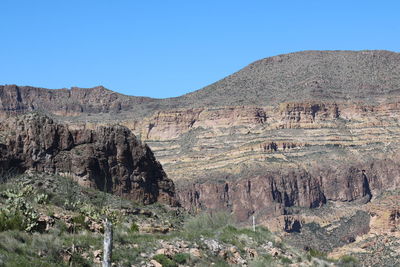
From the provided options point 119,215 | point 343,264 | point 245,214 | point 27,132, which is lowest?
point 245,214

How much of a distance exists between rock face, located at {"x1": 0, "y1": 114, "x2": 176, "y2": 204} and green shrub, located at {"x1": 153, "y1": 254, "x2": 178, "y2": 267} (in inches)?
854

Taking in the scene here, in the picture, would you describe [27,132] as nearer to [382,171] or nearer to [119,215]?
[119,215]

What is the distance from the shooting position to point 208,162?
17800cm

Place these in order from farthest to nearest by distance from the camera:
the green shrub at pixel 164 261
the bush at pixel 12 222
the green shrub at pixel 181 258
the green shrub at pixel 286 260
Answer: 1. the green shrub at pixel 286 260
2. the green shrub at pixel 181 258
3. the green shrub at pixel 164 261
4. the bush at pixel 12 222

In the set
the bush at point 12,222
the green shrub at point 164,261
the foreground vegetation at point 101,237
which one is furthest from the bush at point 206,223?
the bush at point 12,222

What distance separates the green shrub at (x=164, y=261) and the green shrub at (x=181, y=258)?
0.67 m

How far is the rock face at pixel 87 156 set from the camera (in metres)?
59.0

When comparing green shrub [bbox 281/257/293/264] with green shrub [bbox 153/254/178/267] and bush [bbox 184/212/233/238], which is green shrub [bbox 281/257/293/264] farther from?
green shrub [bbox 153/254/178/267]

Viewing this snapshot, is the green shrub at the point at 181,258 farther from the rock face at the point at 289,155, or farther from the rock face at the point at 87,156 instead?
the rock face at the point at 289,155

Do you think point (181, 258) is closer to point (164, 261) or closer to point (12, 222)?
point (164, 261)

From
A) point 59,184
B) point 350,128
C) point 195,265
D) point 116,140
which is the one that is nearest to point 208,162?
point 350,128

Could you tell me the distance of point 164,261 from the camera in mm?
34812

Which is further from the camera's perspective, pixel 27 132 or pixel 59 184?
pixel 27 132

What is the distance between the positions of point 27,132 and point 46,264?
33.7 metres
